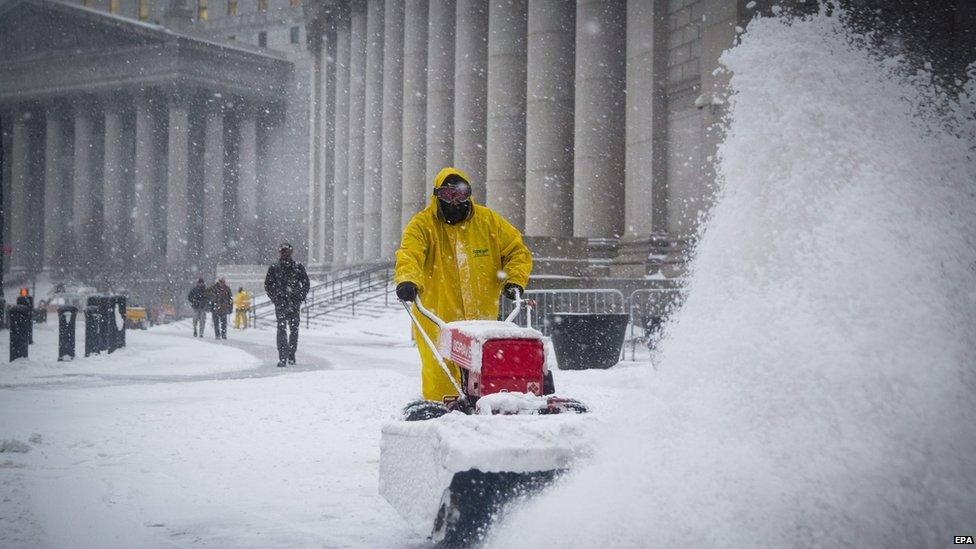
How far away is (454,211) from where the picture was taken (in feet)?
16.9

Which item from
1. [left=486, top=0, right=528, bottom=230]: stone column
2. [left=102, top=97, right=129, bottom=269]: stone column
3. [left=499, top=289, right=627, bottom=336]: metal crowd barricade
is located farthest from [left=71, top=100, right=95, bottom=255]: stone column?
[left=499, top=289, right=627, bottom=336]: metal crowd barricade

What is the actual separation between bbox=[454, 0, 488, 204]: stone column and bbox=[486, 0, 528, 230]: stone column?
311 centimetres

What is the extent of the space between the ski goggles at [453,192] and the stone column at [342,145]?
44.9 metres

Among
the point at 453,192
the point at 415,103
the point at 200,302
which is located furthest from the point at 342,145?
the point at 453,192

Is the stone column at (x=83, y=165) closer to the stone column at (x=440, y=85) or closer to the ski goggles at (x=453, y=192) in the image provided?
the stone column at (x=440, y=85)

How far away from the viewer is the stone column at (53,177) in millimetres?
73938

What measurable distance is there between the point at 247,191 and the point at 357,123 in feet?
106

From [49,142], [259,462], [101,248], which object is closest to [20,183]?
[49,142]

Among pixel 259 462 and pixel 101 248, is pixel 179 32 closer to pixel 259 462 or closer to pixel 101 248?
pixel 101 248

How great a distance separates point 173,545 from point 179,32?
71064 mm

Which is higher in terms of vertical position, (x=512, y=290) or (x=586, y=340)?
(x=512, y=290)

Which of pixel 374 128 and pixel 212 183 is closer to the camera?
pixel 374 128

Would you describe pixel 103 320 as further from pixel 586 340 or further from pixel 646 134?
pixel 646 134

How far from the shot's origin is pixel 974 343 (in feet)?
11.6
